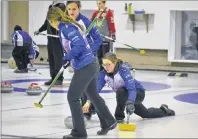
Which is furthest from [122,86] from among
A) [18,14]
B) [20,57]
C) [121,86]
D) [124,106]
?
[18,14]

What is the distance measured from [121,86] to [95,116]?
29.0 inches

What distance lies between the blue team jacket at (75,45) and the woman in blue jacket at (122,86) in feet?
3.12

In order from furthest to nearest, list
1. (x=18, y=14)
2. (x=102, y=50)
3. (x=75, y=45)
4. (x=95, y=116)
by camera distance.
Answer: (x=18, y=14) → (x=102, y=50) → (x=95, y=116) → (x=75, y=45)

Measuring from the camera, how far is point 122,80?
26.8 feet

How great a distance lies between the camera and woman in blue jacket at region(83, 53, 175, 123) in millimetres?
7852

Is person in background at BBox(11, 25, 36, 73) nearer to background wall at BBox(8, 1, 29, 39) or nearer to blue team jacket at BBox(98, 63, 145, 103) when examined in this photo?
background wall at BBox(8, 1, 29, 39)

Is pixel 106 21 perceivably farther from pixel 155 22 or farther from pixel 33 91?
pixel 33 91

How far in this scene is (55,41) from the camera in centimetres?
1241

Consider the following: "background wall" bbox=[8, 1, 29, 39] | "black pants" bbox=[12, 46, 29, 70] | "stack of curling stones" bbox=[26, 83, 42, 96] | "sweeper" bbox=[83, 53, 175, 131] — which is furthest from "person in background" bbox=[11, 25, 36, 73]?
"sweeper" bbox=[83, 53, 175, 131]

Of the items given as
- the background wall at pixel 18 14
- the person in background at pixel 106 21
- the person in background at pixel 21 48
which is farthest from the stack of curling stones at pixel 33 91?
the background wall at pixel 18 14

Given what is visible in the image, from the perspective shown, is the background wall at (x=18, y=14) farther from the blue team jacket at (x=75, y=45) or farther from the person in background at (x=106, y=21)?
the blue team jacket at (x=75, y=45)

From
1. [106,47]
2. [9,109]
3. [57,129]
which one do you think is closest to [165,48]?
[106,47]

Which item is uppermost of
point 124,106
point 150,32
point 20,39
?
point 150,32

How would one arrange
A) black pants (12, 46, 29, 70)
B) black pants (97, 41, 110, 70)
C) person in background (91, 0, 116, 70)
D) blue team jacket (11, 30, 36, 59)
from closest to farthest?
black pants (97, 41, 110, 70) < person in background (91, 0, 116, 70) < blue team jacket (11, 30, 36, 59) < black pants (12, 46, 29, 70)
